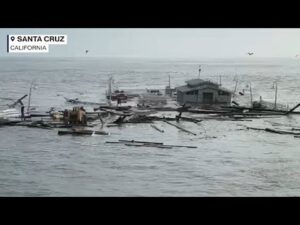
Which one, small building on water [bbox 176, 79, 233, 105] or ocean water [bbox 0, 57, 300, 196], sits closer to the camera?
ocean water [bbox 0, 57, 300, 196]

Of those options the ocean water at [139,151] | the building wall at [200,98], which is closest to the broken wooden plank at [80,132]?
the ocean water at [139,151]

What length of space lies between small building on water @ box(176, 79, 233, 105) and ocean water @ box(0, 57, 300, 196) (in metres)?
0.05

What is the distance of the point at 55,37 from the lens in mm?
3865

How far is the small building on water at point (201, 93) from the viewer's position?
3.89 meters

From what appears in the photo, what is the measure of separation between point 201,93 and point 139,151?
591mm

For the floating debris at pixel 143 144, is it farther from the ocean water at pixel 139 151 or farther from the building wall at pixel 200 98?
the building wall at pixel 200 98

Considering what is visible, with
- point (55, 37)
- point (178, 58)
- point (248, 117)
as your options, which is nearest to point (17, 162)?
point (55, 37)

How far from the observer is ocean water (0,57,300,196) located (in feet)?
12.4

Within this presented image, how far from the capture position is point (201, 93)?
3.90m

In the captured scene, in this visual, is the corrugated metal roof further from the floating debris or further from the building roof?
the floating debris

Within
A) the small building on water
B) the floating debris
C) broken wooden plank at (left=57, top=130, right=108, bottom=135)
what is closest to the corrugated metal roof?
the small building on water

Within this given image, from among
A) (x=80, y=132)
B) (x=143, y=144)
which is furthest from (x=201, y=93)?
(x=80, y=132)

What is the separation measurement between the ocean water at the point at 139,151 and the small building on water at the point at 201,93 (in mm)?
51
